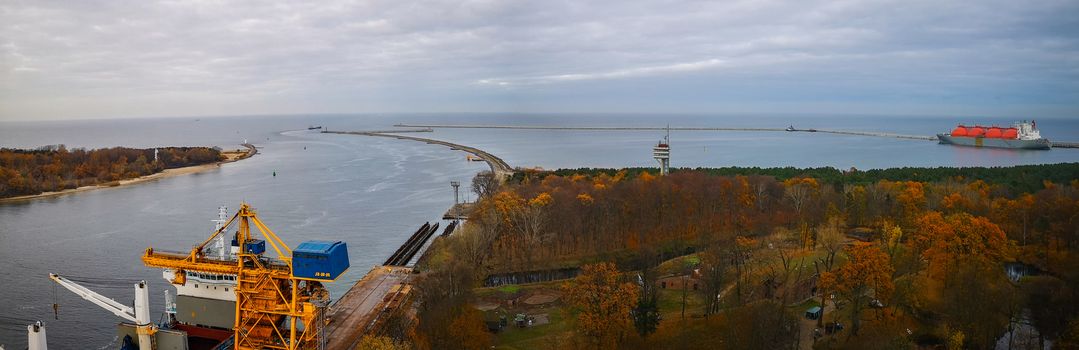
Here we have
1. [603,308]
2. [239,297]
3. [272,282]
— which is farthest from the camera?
[239,297]

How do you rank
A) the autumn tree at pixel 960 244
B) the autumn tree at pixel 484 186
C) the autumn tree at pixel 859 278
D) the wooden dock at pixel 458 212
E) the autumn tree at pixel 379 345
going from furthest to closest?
1. the autumn tree at pixel 484 186
2. the wooden dock at pixel 458 212
3. the autumn tree at pixel 960 244
4. the autumn tree at pixel 859 278
5. the autumn tree at pixel 379 345

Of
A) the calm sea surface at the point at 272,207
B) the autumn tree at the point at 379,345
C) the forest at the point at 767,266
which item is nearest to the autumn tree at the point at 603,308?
the forest at the point at 767,266

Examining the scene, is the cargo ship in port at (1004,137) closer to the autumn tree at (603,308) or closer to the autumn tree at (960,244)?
the autumn tree at (960,244)

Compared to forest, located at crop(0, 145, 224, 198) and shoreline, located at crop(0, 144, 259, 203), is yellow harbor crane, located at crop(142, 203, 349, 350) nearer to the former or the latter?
shoreline, located at crop(0, 144, 259, 203)

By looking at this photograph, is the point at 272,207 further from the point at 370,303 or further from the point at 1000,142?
the point at 1000,142

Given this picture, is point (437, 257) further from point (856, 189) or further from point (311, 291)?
point (856, 189)

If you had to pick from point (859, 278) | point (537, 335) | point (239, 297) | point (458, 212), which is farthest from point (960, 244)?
point (458, 212)

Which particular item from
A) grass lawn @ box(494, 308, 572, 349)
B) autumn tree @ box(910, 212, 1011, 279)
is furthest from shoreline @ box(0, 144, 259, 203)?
autumn tree @ box(910, 212, 1011, 279)

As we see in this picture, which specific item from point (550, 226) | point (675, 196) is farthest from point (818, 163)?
point (550, 226)
